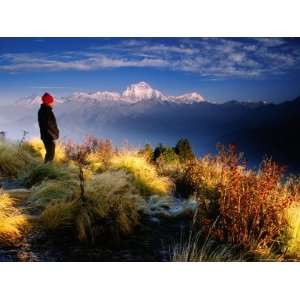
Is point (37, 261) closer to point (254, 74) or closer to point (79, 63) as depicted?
point (79, 63)

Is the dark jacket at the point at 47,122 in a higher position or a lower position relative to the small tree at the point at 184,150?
higher

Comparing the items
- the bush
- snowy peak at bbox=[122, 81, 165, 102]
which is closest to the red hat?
snowy peak at bbox=[122, 81, 165, 102]

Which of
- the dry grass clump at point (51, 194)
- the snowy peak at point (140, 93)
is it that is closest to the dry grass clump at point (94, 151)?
the dry grass clump at point (51, 194)

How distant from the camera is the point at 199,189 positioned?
22.5ft

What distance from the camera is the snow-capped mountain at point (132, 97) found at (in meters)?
5.97

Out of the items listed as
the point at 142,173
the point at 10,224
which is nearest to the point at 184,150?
the point at 142,173

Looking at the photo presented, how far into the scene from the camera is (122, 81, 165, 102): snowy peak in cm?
593

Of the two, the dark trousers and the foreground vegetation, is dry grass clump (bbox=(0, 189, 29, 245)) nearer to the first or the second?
the foreground vegetation

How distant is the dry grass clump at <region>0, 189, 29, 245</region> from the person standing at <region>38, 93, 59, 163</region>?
1271 millimetres

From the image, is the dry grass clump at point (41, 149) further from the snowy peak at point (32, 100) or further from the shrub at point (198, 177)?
the snowy peak at point (32, 100)

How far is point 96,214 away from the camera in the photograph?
17.4ft
